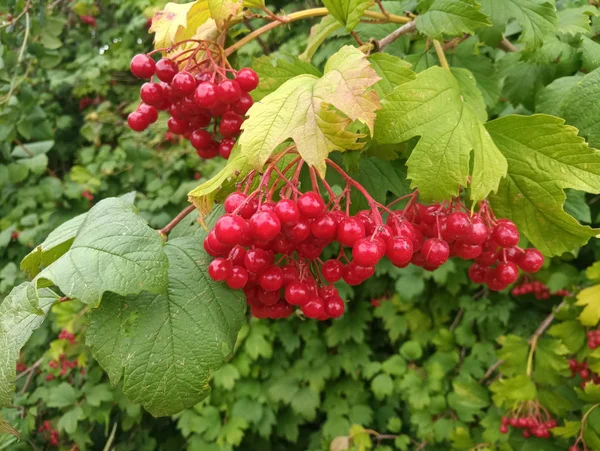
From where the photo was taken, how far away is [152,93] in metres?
1.12

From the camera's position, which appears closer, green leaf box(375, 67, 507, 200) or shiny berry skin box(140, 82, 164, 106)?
green leaf box(375, 67, 507, 200)

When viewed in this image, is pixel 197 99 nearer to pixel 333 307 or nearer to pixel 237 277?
pixel 237 277

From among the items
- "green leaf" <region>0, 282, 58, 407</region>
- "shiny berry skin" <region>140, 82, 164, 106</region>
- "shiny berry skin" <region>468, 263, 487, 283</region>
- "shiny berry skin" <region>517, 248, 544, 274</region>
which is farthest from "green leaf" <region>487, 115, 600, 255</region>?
→ "green leaf" <region>0, 282, 58, 407</region>

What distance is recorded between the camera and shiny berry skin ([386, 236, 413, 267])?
2.70 feet

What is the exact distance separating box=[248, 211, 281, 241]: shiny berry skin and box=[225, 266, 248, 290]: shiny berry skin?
140 mm

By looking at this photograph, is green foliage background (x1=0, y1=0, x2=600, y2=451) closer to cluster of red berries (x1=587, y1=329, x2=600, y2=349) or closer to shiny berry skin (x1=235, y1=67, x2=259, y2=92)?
cluster of red berries (x1=587, y1=329, x2=600, y2=349)

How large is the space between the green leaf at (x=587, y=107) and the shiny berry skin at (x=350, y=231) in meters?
0.60

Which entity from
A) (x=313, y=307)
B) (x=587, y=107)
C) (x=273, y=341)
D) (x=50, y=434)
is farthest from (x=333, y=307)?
(x=50, y=434)

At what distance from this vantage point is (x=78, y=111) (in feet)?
13.2

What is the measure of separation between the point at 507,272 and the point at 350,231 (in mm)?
433

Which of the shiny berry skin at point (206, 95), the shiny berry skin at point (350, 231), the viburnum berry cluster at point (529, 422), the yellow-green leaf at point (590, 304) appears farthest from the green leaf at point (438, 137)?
the viburnum berry cluster at point (529, 422)

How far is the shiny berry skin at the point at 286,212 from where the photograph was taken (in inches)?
30.8

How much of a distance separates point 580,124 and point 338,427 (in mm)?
2283

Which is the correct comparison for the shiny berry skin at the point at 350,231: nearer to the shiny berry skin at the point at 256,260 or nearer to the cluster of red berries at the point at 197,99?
the shiny berry skin at the point at 256,260
